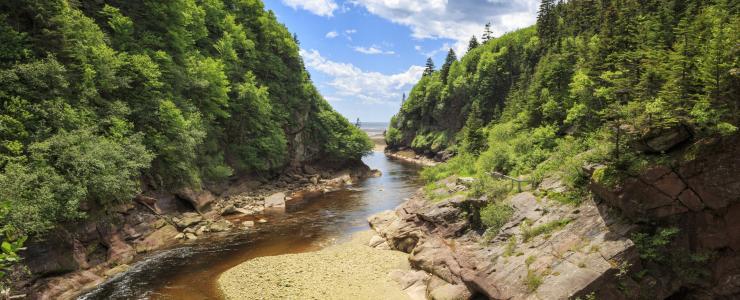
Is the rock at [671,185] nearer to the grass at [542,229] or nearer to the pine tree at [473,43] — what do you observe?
the grass at [542,229]

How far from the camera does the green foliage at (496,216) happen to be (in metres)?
22.1

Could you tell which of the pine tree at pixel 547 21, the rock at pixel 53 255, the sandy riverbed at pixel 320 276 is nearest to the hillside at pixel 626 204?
the sandy riverbed at pixel 320 276

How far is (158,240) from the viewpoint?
28.4 metres

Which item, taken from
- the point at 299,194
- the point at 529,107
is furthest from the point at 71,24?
the point at 529,107

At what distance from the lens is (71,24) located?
2456 centimetres

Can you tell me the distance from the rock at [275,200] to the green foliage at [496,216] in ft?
83.0

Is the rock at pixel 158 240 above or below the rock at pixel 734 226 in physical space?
below

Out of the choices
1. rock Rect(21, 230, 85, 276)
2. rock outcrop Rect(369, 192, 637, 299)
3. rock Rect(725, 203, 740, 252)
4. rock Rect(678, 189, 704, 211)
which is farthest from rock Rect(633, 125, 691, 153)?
rock Rect(21, 230, 85, 276)

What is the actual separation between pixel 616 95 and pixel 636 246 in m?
12.1

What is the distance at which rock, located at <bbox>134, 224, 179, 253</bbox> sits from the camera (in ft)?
88.7

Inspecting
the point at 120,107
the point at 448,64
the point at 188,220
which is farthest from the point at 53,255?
the point at 448,64

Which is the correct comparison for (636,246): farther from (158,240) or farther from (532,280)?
(158,240)

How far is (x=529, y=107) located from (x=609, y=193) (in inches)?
902

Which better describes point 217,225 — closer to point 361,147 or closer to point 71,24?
point 71,24
